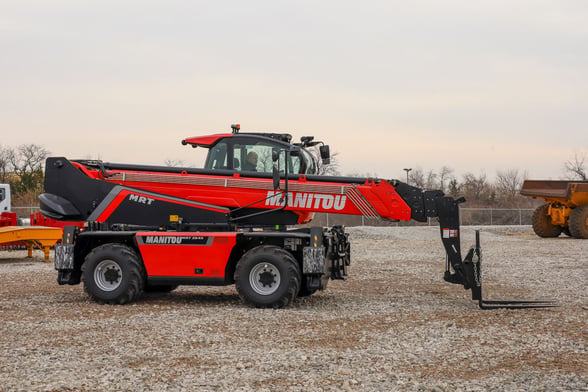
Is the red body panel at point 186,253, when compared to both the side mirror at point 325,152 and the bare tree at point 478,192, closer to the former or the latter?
the side mirror at point 325,152

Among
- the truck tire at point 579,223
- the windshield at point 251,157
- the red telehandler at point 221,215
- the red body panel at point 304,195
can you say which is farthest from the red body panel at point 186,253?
the truck tire at point 579,223

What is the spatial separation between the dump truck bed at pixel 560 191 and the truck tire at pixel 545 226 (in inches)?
33.4

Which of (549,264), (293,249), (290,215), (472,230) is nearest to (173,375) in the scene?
(293,249)

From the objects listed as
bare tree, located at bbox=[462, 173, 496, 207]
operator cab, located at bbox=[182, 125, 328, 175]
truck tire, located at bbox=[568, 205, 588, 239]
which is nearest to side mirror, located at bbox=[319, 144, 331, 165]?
operator cab, located at bbox=[182, 125, 328, 175]

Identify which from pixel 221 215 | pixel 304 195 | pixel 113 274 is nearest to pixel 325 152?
pixel 304 195

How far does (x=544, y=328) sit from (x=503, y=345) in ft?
4.65

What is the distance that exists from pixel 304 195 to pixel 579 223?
22846 millimetres

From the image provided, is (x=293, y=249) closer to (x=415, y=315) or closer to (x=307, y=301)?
(x=307, y=301)

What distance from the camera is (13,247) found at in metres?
23.8

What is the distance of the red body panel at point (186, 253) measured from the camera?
38.9ft

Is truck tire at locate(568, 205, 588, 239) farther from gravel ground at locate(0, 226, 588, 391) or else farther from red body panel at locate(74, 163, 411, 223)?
red body panel at locate(74, 163, 411, 223)

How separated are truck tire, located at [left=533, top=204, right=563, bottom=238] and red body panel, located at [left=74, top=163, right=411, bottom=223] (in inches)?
934

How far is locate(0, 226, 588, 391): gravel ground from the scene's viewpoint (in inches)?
281

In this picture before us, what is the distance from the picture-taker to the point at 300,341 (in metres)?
9.04
